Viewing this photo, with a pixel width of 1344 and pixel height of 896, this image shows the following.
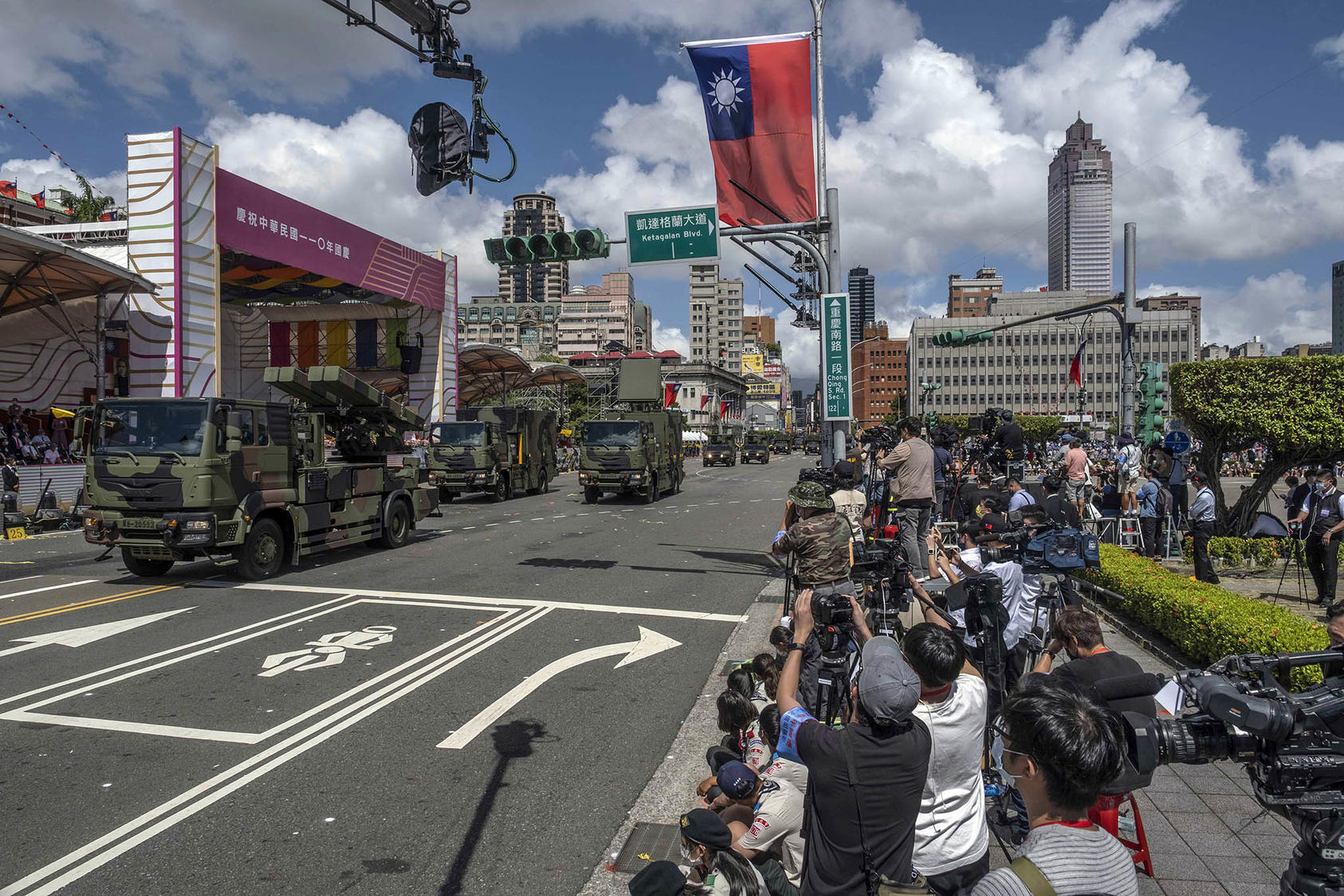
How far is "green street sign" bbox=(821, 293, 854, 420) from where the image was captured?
10797 millimetres

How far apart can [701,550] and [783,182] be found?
6.97 m

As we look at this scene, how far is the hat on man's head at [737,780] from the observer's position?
3.55m

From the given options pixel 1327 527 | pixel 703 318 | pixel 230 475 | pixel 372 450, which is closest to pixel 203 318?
pixel 372 450

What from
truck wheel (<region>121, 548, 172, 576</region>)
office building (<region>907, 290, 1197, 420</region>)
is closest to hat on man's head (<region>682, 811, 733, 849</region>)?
truck wheel (<region>121, 548, 172, 576</region>)

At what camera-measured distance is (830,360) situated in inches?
430

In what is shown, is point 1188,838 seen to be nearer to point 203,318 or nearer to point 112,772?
point 112,772

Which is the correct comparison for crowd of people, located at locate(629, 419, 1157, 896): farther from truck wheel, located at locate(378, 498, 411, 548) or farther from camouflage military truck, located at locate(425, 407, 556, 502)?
camouflage military truck, located at locate(425, 407, 556, 502)

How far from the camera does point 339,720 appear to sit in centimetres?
625

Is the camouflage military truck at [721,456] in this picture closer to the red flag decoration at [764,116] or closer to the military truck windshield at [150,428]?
the red flag decoration at [764,116]

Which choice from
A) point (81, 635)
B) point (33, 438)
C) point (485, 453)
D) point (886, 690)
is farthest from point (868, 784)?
point (33, 438)

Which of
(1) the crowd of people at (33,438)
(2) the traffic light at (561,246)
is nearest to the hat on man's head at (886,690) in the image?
(2) the traffic light at (561,246)

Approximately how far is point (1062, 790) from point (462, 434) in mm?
23918

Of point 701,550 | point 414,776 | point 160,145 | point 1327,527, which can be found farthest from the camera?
point 160,145

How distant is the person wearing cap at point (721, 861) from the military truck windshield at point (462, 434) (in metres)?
22.5
